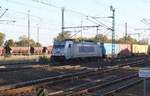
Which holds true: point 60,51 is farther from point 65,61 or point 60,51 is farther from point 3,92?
point 3,92

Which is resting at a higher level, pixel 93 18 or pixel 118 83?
pixel 93 18

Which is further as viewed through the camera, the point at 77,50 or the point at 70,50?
the point at 77,50

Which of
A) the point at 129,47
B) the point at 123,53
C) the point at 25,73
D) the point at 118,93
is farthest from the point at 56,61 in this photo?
the point at 129,47

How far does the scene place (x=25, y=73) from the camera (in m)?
32.8

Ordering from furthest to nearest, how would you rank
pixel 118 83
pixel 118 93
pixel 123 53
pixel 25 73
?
pixel 123 53
pixel 25 73
pixel 118 83
pixel 118 93

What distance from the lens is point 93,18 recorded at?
56.6m

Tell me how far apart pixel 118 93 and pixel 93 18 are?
3328cm

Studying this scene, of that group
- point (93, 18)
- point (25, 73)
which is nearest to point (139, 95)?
point (25, 73)

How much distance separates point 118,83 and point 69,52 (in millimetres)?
20117

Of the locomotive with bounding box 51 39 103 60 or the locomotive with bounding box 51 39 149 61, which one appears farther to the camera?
the locomotive with bounding box 51 39 149 61

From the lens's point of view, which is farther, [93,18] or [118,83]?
[93,18]

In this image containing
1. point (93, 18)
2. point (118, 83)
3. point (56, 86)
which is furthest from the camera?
point (93, 18)

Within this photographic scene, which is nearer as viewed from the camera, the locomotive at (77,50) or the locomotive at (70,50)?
the locomotive at (70,50)

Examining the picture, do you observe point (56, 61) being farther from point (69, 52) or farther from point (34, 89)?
point (34, 89)
